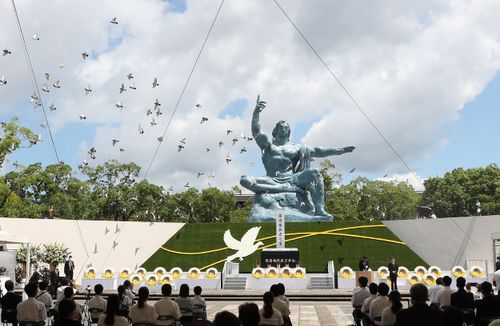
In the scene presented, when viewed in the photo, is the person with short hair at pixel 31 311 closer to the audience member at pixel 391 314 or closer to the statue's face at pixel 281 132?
the audience member at pixel 391 314

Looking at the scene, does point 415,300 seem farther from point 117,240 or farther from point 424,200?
point 424,200

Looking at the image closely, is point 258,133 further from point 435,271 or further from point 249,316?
→ point 249,316

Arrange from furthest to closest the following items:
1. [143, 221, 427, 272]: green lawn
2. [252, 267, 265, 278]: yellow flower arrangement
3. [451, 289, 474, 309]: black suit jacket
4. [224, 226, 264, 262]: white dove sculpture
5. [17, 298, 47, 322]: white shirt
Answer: [224, 226, 264, 262]: white dove sculpture → [143, 221, 427, 272]: green lawn → [252, 267, 265, 278]: yellow flower arrangement → [451, 289, 474, 309]: black suit jacket → [17, 298, 47, 322]: white shirt

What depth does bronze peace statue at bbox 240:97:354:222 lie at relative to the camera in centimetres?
3922

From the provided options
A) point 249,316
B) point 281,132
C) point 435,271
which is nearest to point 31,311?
point 249,316

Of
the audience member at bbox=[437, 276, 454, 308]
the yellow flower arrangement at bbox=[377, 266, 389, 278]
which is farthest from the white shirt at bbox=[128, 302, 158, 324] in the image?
the yellow flower arrangement at bbox=[377, 266, 389, 278]

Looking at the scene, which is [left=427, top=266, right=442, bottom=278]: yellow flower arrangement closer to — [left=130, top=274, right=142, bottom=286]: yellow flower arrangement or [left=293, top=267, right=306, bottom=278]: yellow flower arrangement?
[left=293, top=267, right=306, bottom=278]: yellow flower arrangement

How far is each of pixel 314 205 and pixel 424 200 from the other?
30.5m

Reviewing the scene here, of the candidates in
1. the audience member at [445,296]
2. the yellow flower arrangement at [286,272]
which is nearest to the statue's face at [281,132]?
the yellow flower arrangement at [286,272]

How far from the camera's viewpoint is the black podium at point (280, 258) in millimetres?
30856

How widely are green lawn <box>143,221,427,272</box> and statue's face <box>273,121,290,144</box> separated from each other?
6342mm

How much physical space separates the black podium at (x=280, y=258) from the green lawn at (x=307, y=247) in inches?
147

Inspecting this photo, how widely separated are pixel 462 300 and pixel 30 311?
235 inches

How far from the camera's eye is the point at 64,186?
56406mm
